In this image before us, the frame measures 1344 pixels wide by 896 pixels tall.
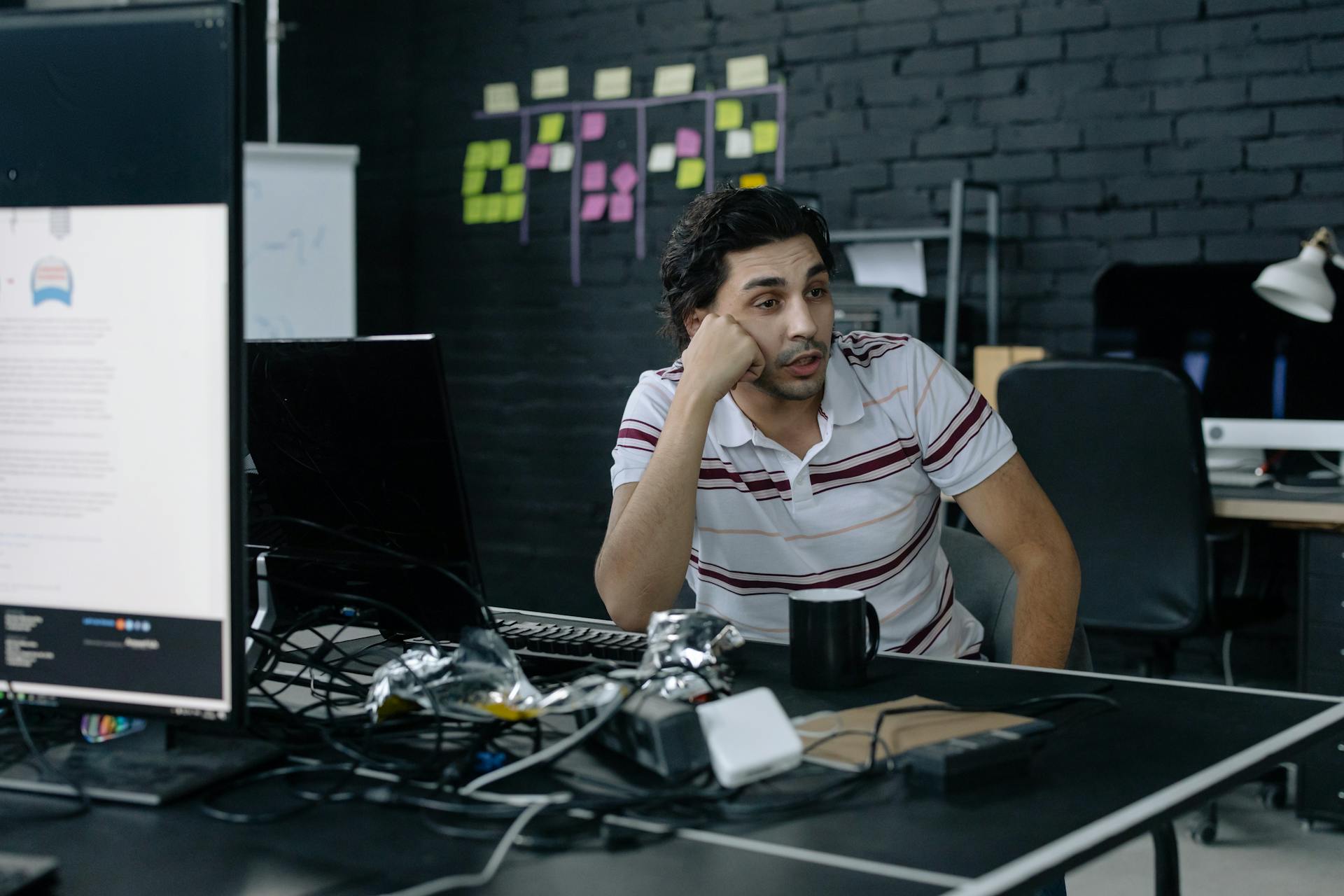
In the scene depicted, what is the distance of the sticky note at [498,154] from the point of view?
4.59 m

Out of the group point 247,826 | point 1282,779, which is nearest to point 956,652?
point 247,826

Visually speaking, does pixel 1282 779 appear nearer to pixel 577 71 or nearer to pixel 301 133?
pixel 577 71

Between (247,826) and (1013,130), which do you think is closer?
(247,826)

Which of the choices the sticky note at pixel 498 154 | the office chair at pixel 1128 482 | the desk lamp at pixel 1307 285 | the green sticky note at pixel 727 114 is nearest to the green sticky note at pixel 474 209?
the sticky note at pixel 498 154

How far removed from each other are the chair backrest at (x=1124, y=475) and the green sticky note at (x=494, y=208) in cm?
237

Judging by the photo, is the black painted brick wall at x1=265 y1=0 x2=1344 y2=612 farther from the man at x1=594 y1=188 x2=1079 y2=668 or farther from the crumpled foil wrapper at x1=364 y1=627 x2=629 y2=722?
the crumpled foil wrapper at x1=364 y1=627 x2=629 y2=722

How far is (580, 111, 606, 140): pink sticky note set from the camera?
4414mm

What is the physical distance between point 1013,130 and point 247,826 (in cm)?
334

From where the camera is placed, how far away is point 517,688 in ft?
3.19

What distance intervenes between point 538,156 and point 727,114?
28.1 inches

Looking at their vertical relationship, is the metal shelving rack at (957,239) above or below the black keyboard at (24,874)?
above

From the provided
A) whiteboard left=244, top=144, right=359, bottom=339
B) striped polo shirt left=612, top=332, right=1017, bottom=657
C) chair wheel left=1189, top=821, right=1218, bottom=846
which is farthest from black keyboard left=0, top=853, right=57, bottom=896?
whiteboard left=244, top=144, right=359, bottom=339

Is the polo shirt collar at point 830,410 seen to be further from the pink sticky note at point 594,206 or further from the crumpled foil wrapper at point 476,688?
the pink sticky note at point 594,206

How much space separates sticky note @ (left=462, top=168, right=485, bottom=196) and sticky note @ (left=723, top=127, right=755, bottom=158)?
94 centimetres
